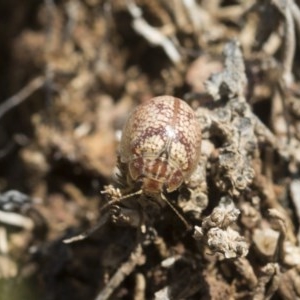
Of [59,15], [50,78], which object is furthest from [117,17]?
[50,78]


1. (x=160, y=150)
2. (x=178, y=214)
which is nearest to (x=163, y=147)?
(x=160, y=150)

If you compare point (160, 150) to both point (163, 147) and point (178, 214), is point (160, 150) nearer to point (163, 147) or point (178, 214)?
point (163, 147)

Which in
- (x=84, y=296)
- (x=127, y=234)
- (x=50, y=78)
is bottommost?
(x=84, y=296)

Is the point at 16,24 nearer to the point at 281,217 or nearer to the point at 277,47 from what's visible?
the point at 277,47

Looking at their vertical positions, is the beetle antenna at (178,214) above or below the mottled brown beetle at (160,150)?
below

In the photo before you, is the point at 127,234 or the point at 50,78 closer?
the point at 127,234

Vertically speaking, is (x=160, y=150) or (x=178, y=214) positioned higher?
(x=160, y=150)

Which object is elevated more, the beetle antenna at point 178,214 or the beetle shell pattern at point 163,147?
the beetle shell pattern at point 163,147

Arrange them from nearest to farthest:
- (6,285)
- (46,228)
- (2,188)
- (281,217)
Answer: (281,217) < (6,285) < (46,228) < (2,188)
